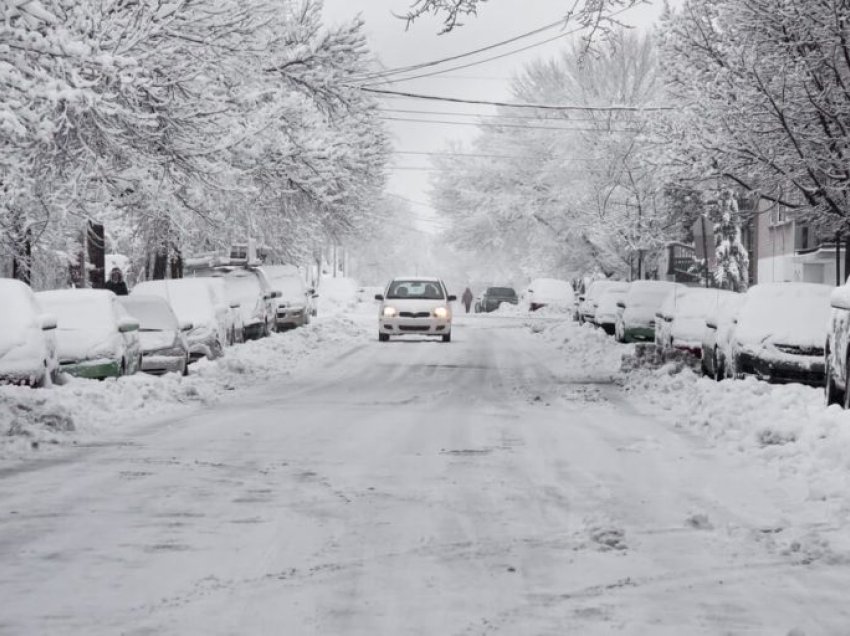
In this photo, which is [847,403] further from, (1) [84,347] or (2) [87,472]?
(1) [84,347]

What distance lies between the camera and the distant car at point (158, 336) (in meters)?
19.8

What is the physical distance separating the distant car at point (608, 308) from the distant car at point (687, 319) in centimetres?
1108

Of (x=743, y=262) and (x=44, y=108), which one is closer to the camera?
(x=44, y=108)

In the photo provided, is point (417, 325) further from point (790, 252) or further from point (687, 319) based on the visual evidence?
point (790, 252)

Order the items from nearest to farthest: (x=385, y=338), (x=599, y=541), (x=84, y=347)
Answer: (x=599, y=541) < (x=84, y=347) < (x=385, y=338)

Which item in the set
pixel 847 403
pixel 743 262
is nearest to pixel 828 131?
pixel 847 403

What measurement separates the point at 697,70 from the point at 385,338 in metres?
15.6

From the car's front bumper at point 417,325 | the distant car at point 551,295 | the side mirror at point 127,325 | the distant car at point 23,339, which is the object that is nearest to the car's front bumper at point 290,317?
the car's front bumper at point 417,325

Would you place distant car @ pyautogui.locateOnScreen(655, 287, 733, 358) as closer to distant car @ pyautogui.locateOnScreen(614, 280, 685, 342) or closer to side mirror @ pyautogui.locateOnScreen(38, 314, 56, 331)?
distant car @ pyautogui.locateOnScreen(614, 280, 685, 342)

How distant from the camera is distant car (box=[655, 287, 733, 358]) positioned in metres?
25.3

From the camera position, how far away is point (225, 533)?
7.62 m

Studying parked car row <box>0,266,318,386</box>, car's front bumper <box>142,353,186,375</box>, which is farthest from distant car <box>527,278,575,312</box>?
car's front bumper <box>142,353,186,375</box>

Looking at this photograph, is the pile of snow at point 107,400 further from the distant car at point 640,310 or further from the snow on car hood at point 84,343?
the distant car at point 640,310

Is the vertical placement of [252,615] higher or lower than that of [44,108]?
lower
